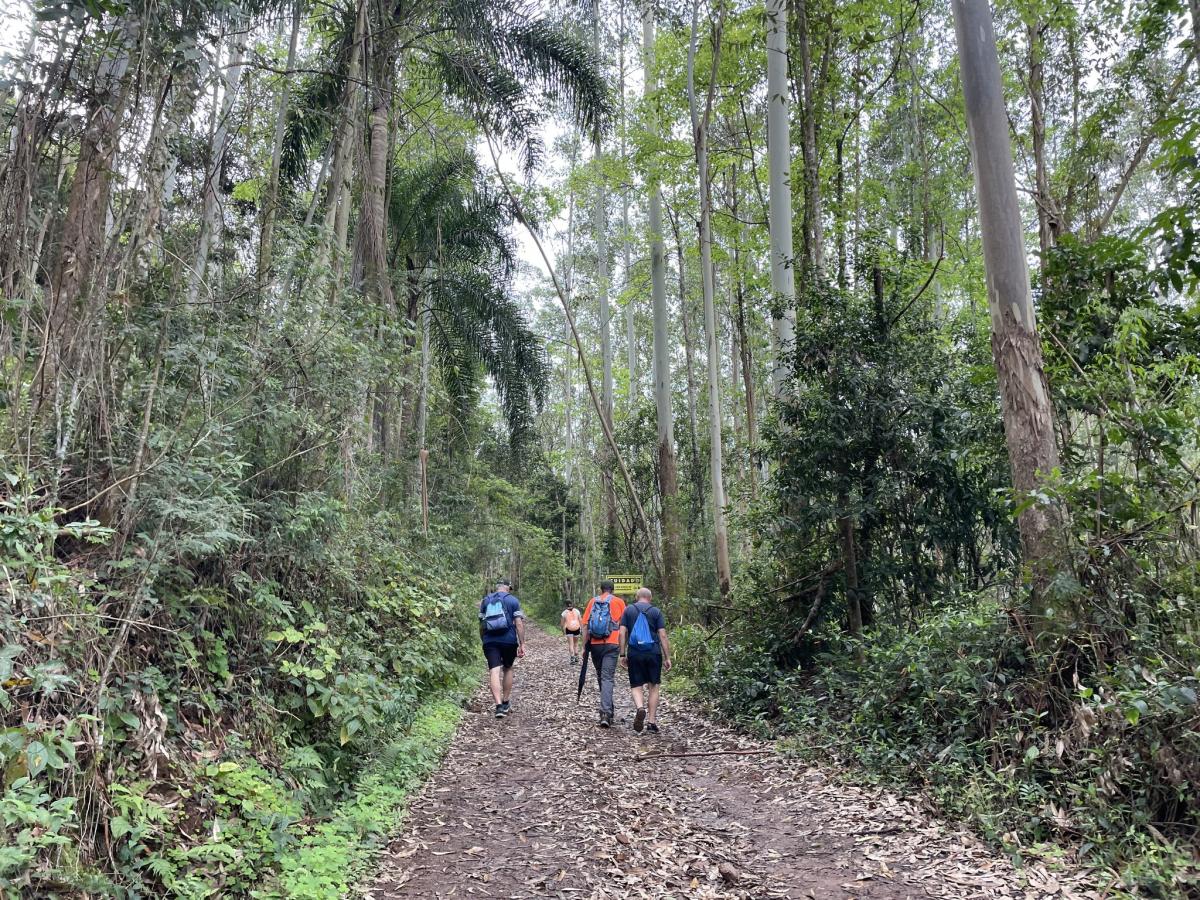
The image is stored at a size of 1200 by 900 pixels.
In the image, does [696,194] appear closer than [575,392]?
Yes

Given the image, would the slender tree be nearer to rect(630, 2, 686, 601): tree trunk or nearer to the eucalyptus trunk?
rect(630, 2, 686, 601): tree trunk

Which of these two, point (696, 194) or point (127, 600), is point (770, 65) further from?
point (127, 600)

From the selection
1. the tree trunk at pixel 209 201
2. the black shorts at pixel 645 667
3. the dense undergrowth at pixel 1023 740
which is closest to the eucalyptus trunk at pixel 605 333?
the black shorts at pixel 645 667

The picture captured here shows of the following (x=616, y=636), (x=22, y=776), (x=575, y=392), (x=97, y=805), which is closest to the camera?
(x=22, y=776)

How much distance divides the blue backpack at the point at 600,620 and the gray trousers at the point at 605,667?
0.15 m

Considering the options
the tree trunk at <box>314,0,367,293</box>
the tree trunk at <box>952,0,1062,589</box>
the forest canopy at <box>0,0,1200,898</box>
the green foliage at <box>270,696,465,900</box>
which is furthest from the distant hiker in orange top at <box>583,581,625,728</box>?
the tree trunk at <box>314,0,367,293</box>

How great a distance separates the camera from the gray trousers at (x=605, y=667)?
8336 mm

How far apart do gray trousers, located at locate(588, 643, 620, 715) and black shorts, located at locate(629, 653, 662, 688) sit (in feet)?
0.99

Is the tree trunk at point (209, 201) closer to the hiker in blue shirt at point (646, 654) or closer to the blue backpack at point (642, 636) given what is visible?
the hiker in blue shirt at point (646, 654)

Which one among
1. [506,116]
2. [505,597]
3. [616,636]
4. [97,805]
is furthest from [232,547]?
[506,116]

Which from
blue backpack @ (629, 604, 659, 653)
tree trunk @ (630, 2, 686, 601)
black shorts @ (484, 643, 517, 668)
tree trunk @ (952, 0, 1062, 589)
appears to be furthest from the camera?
tree trunk @ (630, 2, 686, 601)

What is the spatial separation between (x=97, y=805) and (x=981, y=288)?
16404mm

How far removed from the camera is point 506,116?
39.6 feet

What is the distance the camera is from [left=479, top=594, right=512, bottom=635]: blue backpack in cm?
858
